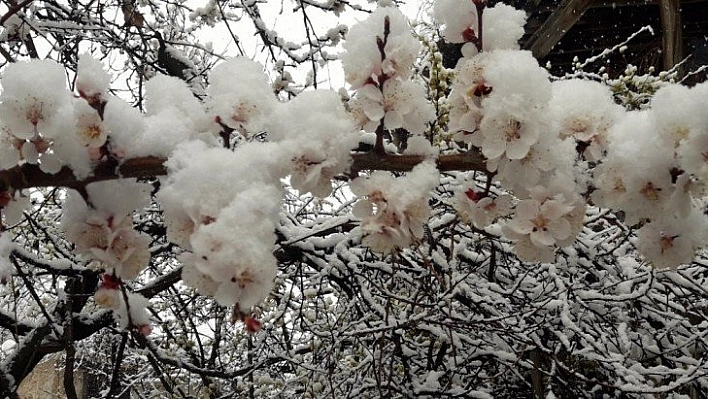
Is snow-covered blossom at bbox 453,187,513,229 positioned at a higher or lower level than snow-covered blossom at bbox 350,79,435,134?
lower

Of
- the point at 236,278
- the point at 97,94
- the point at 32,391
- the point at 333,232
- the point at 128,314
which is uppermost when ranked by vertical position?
the point at 32,391

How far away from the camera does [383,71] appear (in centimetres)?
107

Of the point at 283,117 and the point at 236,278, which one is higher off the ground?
the point at 283,117

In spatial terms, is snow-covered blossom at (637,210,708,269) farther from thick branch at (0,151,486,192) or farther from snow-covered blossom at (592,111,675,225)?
thick branch at (0,151,486,192)

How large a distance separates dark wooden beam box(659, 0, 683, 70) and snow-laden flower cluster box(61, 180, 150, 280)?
4573 millimetres

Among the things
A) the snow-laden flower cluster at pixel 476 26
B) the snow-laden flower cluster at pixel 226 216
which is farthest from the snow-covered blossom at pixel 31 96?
the snow-laden flower cluster at pixel 476 26

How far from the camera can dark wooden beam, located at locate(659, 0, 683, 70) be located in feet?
15.1

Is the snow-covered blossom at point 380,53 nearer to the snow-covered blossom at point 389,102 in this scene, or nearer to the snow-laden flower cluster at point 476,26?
the snow-covered blossom at point 389,102

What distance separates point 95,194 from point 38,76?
0.76 feet

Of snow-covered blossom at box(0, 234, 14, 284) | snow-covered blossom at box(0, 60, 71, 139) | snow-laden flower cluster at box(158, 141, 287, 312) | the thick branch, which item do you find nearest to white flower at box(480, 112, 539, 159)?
the thick branch

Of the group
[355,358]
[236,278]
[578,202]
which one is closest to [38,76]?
[236,278]

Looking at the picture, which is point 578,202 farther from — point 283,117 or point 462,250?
point 462,250

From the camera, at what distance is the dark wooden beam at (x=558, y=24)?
4.78 m

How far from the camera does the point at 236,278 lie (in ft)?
2.80
